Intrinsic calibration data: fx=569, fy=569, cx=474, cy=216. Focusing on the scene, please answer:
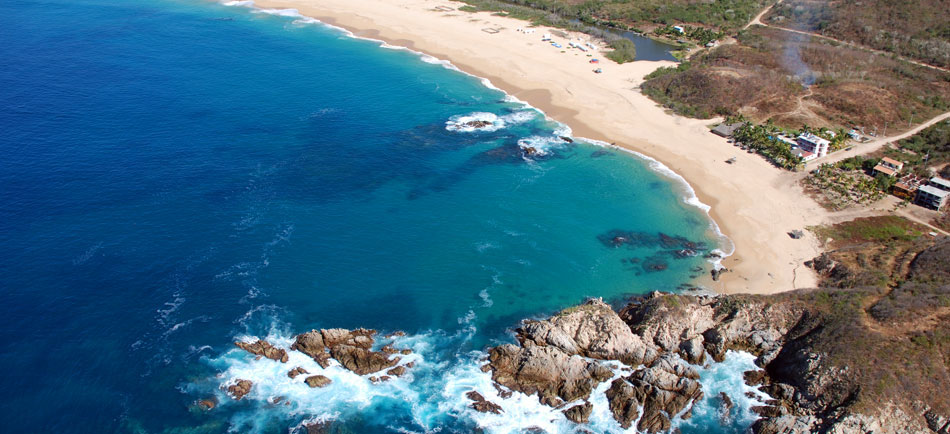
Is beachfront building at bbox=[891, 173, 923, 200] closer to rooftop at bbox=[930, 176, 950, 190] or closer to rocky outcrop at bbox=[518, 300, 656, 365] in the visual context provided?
rooftop at bbox=[930, 176, 950, 190]

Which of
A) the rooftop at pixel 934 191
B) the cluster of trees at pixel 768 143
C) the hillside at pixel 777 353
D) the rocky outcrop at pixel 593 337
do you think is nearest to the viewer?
the hillside at pixel 777 353

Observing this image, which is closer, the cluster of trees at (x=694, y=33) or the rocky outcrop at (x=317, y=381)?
the rocky outcrop at (x=317, y=381)

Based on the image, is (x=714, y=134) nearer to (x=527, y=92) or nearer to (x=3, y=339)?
(x=527, y=92)

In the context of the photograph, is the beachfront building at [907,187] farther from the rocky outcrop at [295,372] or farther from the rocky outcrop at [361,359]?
the rocky outcrop at [295,372]

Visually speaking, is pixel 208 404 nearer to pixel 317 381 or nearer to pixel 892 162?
pixel 317 381

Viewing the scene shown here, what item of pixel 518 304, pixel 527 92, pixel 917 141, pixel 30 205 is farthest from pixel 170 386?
pixel 917 141

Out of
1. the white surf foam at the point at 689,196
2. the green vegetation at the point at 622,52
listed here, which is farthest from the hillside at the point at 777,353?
the green vegetation at the point at 622,52

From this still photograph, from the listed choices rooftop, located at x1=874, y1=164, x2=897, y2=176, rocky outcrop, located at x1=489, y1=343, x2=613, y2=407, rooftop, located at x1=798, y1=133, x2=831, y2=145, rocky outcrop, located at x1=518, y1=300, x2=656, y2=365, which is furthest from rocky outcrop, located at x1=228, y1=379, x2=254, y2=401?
rooftop, located at x1=874, y1=164, x2=897, y2=176

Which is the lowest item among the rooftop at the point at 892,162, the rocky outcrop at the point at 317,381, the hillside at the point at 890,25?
the rocky outcrop at the point at 317,381
